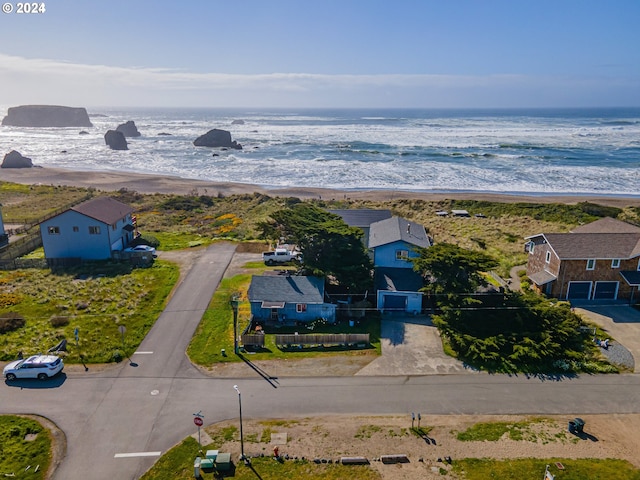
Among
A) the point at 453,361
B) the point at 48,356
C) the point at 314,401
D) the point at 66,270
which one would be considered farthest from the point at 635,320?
the point at 66,270

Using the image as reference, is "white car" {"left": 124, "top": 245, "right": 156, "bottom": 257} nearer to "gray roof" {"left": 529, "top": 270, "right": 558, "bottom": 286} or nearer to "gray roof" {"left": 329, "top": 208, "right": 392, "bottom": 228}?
"gray roof" {"left": 329, "top": 208, "right": 392, "bottom": 228}

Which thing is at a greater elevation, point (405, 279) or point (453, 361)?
point (405, 279)

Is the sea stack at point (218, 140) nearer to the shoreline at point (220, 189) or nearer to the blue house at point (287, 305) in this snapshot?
the shoreline at point (220, 189)

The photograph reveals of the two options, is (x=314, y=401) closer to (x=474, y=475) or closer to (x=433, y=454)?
(x=433, y=454)

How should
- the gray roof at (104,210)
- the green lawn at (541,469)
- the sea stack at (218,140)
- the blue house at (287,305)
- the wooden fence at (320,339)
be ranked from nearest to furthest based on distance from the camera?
the green lawn at (541,469), the wooden fence at (320,339), the blue house at (287,305), the gray roof at (104,210), the sea stack at (218,140)

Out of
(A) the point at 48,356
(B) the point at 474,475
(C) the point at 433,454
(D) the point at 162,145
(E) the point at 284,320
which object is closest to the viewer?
(B) the point at 474,475

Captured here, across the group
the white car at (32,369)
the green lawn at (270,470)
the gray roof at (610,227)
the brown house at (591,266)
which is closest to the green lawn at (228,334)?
the white car at (32,369)

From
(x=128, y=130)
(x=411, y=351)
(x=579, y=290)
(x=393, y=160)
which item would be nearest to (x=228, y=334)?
(x=411, y=351)

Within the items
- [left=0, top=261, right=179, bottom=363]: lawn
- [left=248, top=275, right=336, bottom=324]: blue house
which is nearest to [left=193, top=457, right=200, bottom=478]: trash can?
[left=0, top=261, right=179, bottom=363]: lawn
